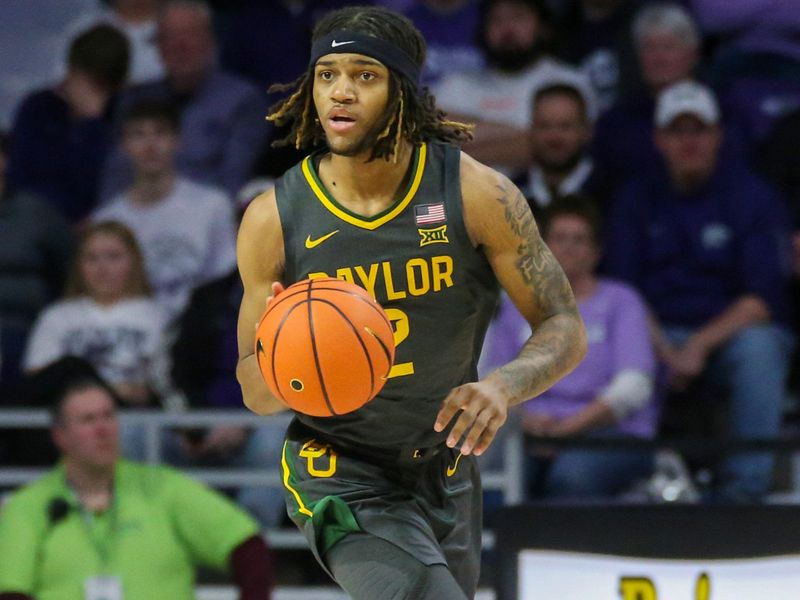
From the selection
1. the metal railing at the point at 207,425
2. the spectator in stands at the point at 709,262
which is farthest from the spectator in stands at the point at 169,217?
the spectator in stands at the point at 709,262

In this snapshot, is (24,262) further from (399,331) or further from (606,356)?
(399,331)

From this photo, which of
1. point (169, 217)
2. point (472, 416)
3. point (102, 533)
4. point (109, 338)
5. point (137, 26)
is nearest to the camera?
point (472, 416)

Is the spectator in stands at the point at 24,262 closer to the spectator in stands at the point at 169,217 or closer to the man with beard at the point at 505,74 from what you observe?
the spectator in stands at the point at 169,217

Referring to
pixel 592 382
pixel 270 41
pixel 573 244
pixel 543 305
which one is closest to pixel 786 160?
pixel 573 244

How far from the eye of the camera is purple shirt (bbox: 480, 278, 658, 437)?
6.88 meters

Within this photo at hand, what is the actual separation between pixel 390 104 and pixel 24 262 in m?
4.18

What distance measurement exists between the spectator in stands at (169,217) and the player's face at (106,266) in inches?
9.6

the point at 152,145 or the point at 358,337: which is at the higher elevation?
the point at 152,145

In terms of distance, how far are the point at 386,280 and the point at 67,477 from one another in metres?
3.03

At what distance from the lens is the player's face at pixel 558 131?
756cm

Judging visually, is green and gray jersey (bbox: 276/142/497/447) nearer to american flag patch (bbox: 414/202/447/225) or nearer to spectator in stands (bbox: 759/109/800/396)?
american flag patch (bbox: 414/202/447/225)

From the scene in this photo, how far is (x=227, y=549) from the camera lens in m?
6.38

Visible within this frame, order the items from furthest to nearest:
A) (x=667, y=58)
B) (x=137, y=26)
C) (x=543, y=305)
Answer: (x=137, y=26) < (x=667, y=58) < (x=543, y=305)

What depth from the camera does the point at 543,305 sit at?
4082mm
